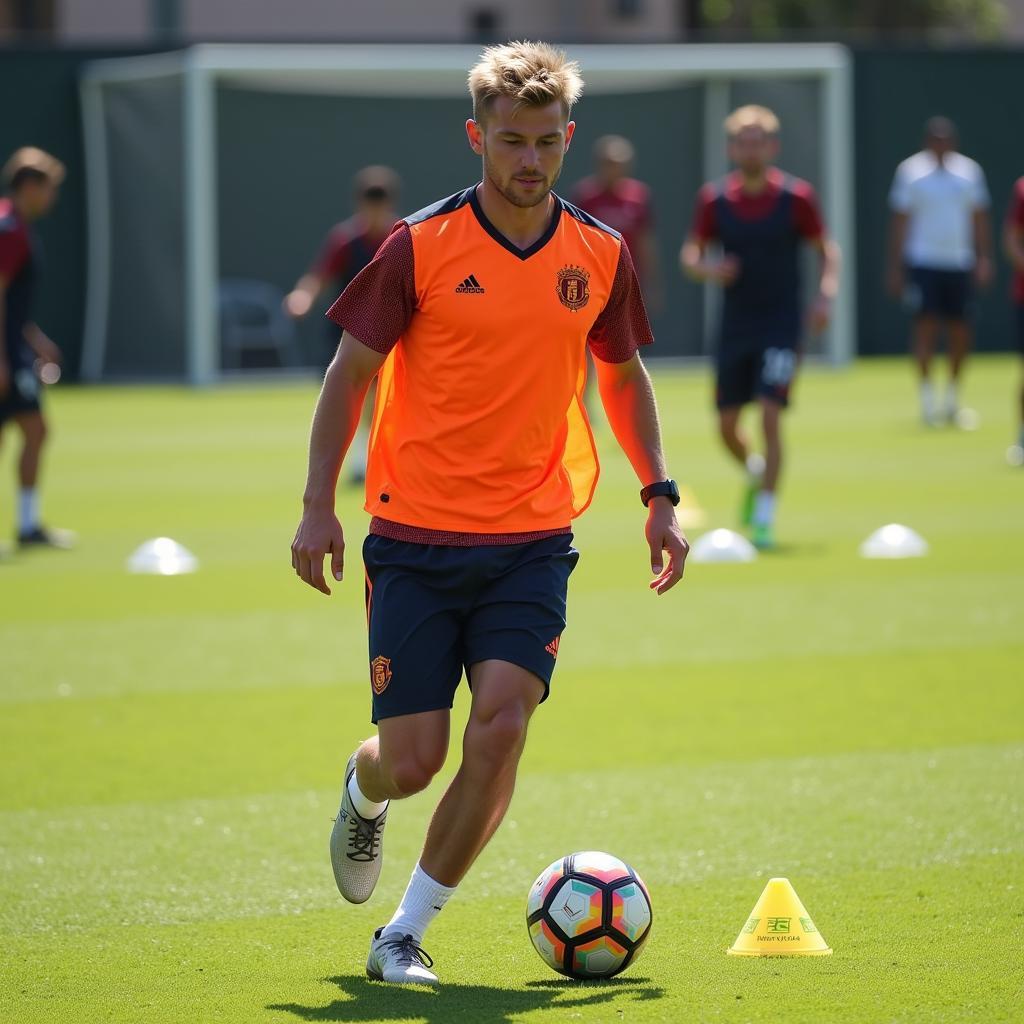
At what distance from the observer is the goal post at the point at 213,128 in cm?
2625

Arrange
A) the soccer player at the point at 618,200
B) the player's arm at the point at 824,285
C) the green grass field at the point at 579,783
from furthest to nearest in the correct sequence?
the soccer player at the point at 618,200
the player's arm at the point at 824,285
the green grass field at the point at 579,783

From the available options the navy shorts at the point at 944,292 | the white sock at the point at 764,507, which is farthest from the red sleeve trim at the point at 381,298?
the navy shorts at the point at 944,292

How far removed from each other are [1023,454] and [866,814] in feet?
35.6

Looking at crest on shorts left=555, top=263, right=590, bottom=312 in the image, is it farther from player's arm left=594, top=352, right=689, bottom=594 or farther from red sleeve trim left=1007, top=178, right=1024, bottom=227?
red sleeve trim left=1007, top=178, right=1024, bottom=227

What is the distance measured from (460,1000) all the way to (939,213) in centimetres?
1746

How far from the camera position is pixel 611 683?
8.75m

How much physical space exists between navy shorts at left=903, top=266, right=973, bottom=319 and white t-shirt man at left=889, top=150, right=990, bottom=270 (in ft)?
0.24

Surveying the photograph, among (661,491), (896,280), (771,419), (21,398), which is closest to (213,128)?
(896,280)

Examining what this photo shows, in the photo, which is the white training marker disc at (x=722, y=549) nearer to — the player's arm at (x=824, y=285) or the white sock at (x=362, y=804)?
the player's arm at (x=824, y=285)

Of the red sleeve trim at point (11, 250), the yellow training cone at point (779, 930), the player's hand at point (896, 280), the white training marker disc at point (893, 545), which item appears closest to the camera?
the yellow training cone at point (779, 930)

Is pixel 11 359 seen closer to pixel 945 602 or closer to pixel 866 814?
pixel 945 602

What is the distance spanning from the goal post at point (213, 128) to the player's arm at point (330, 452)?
2129 cm

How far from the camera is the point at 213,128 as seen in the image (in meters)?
28.2

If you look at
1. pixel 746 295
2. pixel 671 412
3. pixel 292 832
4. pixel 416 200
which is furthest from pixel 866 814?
pixel 416 200
